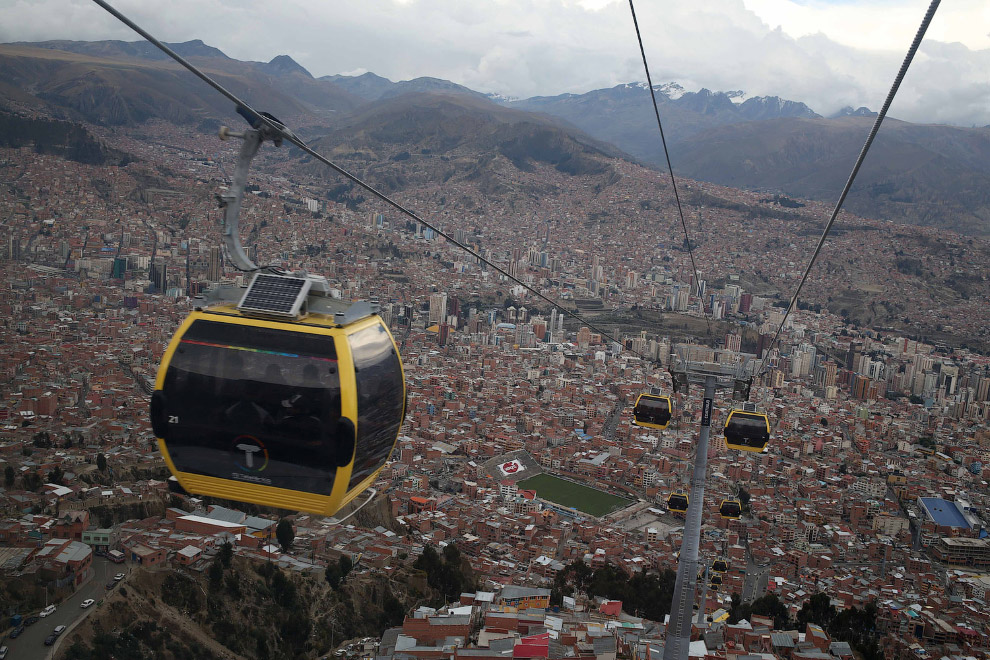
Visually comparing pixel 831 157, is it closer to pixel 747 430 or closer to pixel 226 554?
pixel 226 554

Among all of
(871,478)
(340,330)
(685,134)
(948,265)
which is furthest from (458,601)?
(685,134)

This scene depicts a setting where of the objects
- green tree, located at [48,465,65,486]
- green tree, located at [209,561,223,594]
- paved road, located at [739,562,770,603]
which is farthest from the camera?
green tree, located at [48,465,65,486]

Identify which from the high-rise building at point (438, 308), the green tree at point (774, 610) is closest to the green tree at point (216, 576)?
the green tree at point (774, 610)

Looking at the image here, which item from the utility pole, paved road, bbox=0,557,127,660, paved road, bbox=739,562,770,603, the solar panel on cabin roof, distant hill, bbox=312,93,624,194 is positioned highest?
distant hill, bbox=312,93,624,194

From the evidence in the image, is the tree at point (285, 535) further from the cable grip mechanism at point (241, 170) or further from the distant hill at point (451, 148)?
the distant hill at point (451, 148)

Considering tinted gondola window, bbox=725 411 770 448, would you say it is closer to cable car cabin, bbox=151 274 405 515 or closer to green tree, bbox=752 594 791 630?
cable car cabin, bbox=151 274 405 515

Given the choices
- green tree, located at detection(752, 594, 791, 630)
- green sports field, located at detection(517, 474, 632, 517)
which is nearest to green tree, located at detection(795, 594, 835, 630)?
green tree, located at detection(752, 594, 791, 630)

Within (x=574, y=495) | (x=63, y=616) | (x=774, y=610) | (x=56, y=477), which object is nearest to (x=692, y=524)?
(x=774, y=610)
